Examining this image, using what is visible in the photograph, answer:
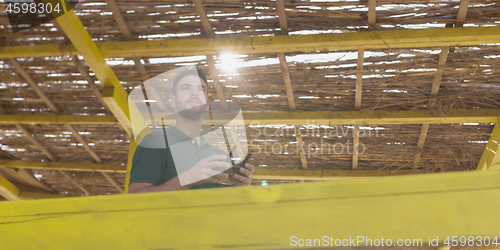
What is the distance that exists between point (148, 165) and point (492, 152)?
3974 millimetres

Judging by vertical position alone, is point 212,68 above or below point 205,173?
above

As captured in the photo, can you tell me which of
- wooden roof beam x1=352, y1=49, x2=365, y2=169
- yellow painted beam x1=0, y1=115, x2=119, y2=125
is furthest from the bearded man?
yellow painted beam x1=0, y1=115, x2=119, y2=125

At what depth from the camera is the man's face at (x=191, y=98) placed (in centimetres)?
165

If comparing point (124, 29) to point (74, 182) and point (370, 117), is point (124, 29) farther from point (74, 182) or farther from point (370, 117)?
point (74, 182)

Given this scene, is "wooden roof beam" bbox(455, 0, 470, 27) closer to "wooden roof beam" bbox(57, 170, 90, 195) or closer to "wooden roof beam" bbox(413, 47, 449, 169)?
"wooden roof beam" bbox(413, 47, 449, 169)

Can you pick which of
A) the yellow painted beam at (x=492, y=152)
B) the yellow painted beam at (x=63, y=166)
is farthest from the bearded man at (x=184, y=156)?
the yellow painted beam at (x=63, y=166)

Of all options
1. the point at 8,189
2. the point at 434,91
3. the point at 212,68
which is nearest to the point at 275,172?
the point at 212,68

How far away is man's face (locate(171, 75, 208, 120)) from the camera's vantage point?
1653mm

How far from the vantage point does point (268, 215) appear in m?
0.63

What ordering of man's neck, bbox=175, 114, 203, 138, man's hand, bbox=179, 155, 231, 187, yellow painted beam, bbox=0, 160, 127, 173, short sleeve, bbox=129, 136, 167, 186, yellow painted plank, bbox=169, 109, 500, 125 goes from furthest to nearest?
yellow painted beam, bbox=0, 160, 127, 173, yellow painted plank, bbox=169, 109, 500, 125, man's neck, bbox=175, 114, 203, 138, short sleeve, bbox=129, 136, 167, 186, man's hand, bbox=179, 155, 231, 187

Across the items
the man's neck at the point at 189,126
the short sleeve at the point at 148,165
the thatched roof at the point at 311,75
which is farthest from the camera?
the thatched roof at the point at 311,75

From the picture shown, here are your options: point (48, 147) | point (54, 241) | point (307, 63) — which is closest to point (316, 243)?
point (54, 241)

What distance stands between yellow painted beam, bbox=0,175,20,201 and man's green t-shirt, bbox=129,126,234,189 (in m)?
5.66

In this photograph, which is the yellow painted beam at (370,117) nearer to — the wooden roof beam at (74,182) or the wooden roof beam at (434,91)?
the wooden roof beam at (434,91)
